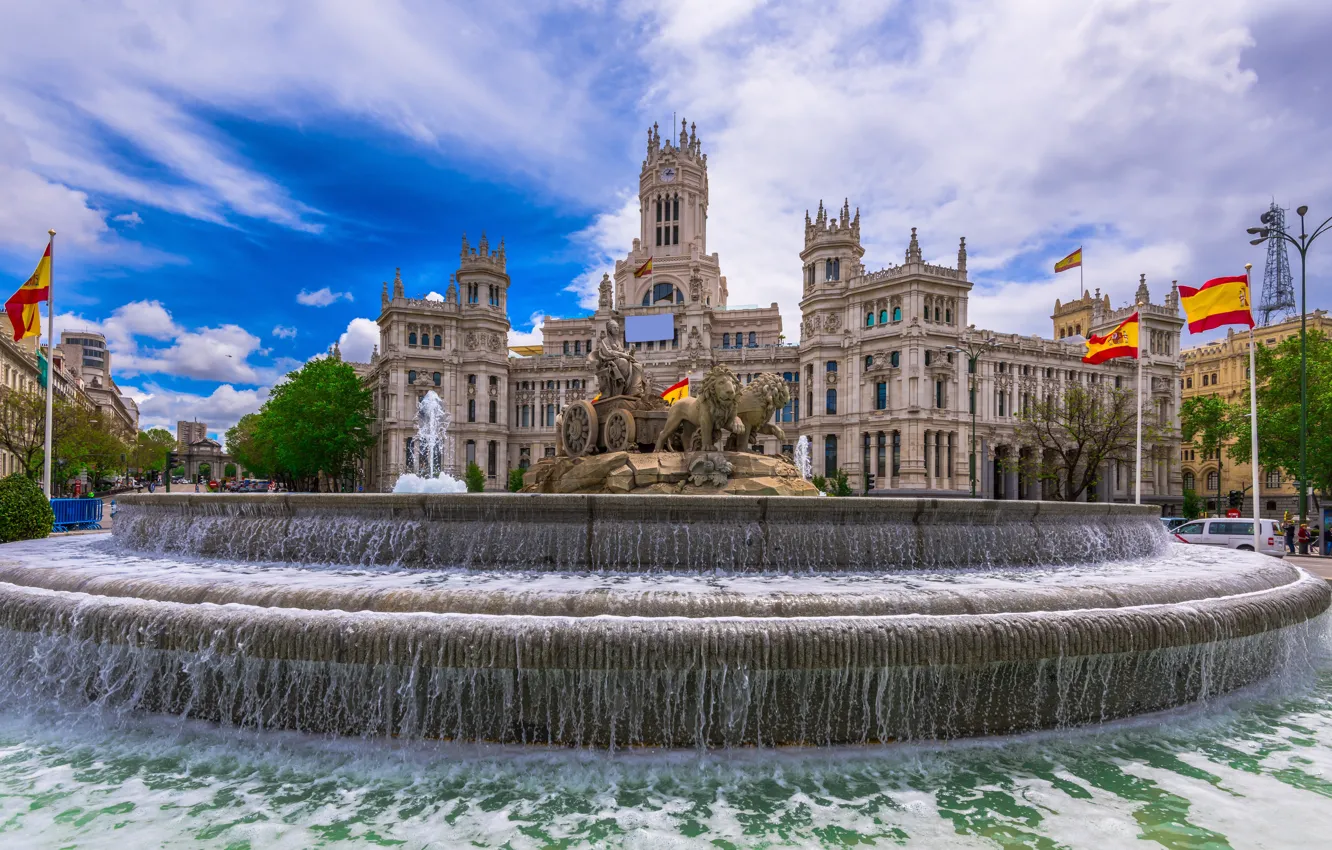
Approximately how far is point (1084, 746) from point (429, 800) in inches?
229

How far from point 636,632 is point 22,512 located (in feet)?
53.9

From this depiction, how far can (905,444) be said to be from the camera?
62.6 meters

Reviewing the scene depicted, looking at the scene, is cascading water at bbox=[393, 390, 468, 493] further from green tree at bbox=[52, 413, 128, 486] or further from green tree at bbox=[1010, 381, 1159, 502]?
green tree at bbox=[1010, 381, 1159, 502]

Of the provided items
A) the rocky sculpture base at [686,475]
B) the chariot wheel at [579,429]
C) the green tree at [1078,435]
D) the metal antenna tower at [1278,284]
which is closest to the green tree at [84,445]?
the chariot wheel at [579,429]

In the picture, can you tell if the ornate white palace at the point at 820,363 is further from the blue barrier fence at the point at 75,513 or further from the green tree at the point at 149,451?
the blue barrier fence at the point at 75,513

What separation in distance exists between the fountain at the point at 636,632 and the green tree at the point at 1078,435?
3732cm

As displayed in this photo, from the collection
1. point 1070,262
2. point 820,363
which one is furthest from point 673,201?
point 1070,262

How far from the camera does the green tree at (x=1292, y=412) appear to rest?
37.2 m

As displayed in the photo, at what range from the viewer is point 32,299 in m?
23.1

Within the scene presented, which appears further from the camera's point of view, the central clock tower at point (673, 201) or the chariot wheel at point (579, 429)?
the central clock tower at point (673, 201)

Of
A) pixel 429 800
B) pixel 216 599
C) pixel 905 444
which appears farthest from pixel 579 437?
pixel 905 444

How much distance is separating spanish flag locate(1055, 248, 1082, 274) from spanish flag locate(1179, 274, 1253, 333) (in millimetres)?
36213

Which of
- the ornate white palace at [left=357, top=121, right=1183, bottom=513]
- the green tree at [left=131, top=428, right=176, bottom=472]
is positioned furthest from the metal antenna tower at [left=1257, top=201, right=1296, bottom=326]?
the green tree at [left=131, top=428, right=176, bottom=472]

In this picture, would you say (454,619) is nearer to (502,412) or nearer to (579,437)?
(579,437)
